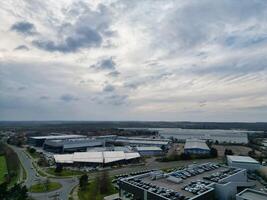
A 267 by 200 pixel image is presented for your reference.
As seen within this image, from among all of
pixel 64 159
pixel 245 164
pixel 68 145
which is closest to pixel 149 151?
pixel 68 145

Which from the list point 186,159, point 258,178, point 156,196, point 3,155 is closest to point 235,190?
point 156,196

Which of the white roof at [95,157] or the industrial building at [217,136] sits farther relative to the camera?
the industrial building at [217,136]

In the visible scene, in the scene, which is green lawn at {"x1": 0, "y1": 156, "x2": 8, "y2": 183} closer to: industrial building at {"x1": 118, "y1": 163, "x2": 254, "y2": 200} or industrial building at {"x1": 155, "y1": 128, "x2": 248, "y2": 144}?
industrial building at {"x1": 118, "y1": 163, "x2": 254, "y2": 200}

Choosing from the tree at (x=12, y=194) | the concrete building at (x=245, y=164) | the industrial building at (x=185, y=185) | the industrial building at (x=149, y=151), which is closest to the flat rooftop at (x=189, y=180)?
the industrial building at (x=185, y=185)

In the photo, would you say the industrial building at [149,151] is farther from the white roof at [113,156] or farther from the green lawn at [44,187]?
the green lawn at [44,187]

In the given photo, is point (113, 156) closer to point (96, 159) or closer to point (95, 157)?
point (95, 157)

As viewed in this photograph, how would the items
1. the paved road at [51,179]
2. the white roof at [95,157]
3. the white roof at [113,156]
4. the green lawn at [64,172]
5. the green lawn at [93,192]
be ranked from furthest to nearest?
the white roof at [113,156]
the white roof at [95,157]
the green lawn at [64,172]
the paved road at [51,179]
the green lawn at [93,192]

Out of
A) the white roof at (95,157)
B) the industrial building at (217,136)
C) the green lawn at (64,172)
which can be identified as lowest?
the green lawn at (64,172)

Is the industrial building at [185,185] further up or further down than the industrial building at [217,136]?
further down
